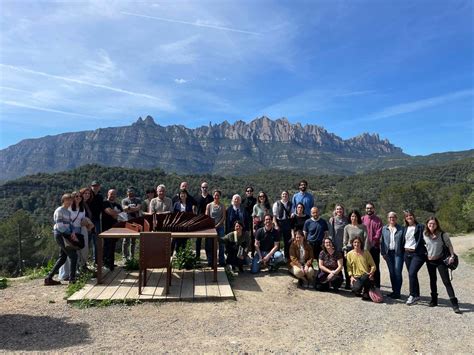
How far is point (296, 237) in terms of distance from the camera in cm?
696

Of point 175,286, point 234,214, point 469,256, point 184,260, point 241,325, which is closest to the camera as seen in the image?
point 241,325

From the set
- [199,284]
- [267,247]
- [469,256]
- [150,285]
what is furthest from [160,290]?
[469,256]

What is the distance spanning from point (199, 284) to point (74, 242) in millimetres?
2281

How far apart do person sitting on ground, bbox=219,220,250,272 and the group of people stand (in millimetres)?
20

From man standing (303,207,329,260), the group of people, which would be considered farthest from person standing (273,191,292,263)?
man standing (303,207,329,260)

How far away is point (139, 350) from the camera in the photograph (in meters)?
3.99

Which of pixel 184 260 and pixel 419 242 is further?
pixel 184 260

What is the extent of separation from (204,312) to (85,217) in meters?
2.93

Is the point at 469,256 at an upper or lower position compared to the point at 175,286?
lower

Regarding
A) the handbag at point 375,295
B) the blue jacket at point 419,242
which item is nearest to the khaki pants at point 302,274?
the handbag at point 375,295

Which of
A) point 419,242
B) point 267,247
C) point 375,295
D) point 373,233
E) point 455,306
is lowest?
point 455,306

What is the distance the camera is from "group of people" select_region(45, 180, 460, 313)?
242 inches

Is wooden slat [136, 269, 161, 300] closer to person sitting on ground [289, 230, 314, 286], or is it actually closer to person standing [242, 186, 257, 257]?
person standing [242, 186, 257, 257]

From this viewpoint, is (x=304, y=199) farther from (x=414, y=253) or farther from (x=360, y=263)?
(x=414, y=253)
